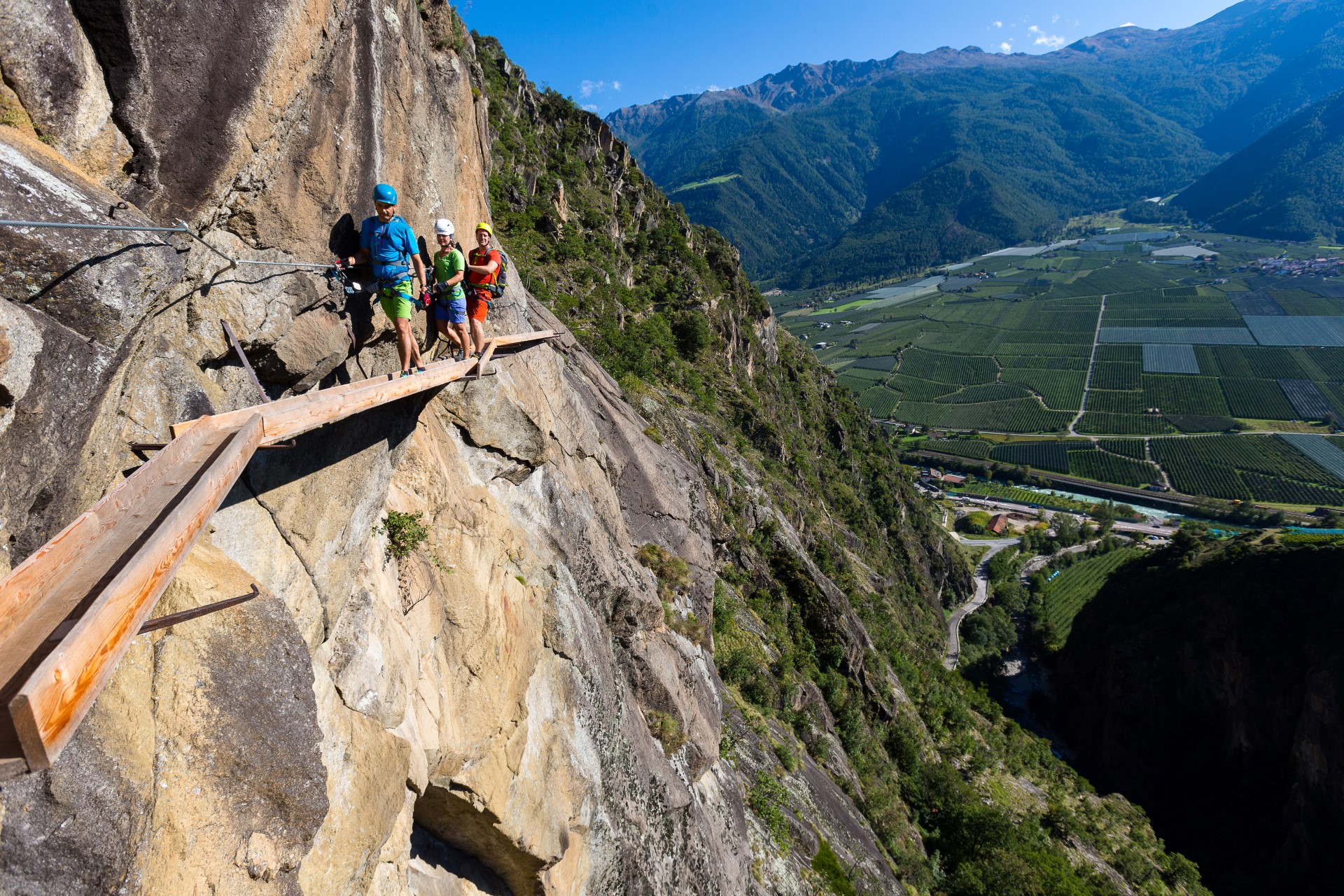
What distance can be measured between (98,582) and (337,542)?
4.15m

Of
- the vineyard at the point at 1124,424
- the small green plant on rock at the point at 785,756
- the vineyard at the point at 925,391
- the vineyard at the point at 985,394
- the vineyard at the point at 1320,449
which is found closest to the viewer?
the small green plant on rock at the point at 785,756

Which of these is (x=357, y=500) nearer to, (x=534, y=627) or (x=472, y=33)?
(x=534, y=627)

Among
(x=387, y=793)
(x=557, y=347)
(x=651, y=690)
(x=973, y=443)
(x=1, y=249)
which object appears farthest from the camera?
(x=973, y=443)

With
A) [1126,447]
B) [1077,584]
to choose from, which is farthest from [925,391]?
[1077,584]

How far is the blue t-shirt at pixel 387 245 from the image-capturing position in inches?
291

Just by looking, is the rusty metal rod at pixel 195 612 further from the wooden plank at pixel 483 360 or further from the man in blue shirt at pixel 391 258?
the wooden plank at pixel 483 360

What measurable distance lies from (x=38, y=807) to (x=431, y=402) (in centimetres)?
724

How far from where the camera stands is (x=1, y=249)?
3770 mm

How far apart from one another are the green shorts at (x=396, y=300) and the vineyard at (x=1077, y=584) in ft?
372

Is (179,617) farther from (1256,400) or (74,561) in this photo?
(1256,400)

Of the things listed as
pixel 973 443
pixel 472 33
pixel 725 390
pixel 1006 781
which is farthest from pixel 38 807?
pixel 973 443

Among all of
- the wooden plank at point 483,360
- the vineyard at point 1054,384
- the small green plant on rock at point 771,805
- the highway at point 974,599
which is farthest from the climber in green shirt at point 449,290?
the vineyard at point 1054,384

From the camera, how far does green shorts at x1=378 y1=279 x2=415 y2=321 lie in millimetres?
7750

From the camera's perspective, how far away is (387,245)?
24.3 ft
